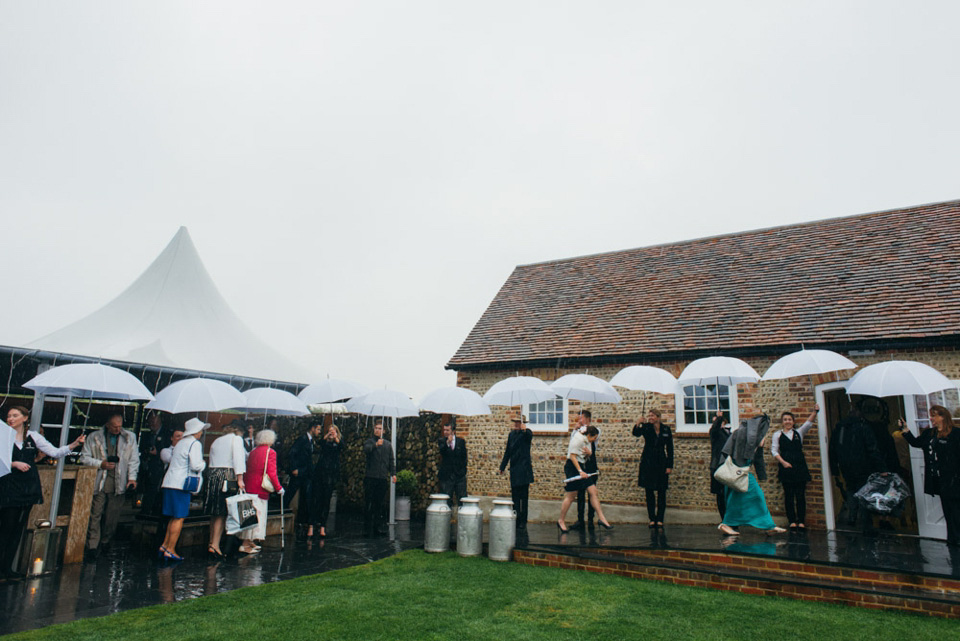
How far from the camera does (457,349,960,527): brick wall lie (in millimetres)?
11211

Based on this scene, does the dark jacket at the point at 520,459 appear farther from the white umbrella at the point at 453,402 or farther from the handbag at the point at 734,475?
the handbag at the point at 734,475

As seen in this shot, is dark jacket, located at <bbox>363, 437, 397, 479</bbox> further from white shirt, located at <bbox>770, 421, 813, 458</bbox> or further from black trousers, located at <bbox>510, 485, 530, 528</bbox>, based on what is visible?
white shirt, located at <bbox>770, 421, 813, 458</bbox>

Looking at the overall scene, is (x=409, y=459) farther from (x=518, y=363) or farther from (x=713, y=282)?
(x=713, y=282)

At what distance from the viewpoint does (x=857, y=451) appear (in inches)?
380

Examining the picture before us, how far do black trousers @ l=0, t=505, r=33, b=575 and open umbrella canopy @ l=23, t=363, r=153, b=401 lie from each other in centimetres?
167

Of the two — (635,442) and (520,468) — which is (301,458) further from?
(635,442)

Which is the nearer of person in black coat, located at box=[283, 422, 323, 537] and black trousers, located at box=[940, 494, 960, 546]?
black trousers, located at box=[940, 494, 960, 546]

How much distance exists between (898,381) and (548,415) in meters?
7.32

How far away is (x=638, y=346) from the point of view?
530 inches

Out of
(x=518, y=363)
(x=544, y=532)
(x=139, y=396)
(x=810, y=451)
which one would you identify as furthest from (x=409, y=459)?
(x=810, y=451)

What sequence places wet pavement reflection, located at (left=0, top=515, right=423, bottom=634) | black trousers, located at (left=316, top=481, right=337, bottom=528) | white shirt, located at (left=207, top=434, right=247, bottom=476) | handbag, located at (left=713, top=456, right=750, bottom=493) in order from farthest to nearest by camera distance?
black trousers, located at (left=316, top=481, right=337, bottom=528) < handbag, located at (left=713, top=456, right=750, bottom=493) < white shirt, located at (left=207, top=434, right=247, bottom=476) < wet pavement reflection, located at (left=0, top=515, right=423, bottom=634)

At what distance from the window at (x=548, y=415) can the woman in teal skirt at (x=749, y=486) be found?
4.71 m

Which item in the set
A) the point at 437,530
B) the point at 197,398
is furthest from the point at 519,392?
the point at 197,398

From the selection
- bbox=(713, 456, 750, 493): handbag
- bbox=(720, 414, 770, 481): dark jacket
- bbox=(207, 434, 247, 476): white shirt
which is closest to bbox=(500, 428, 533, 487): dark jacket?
bbox=(713, 456, 750, 493): handbag
